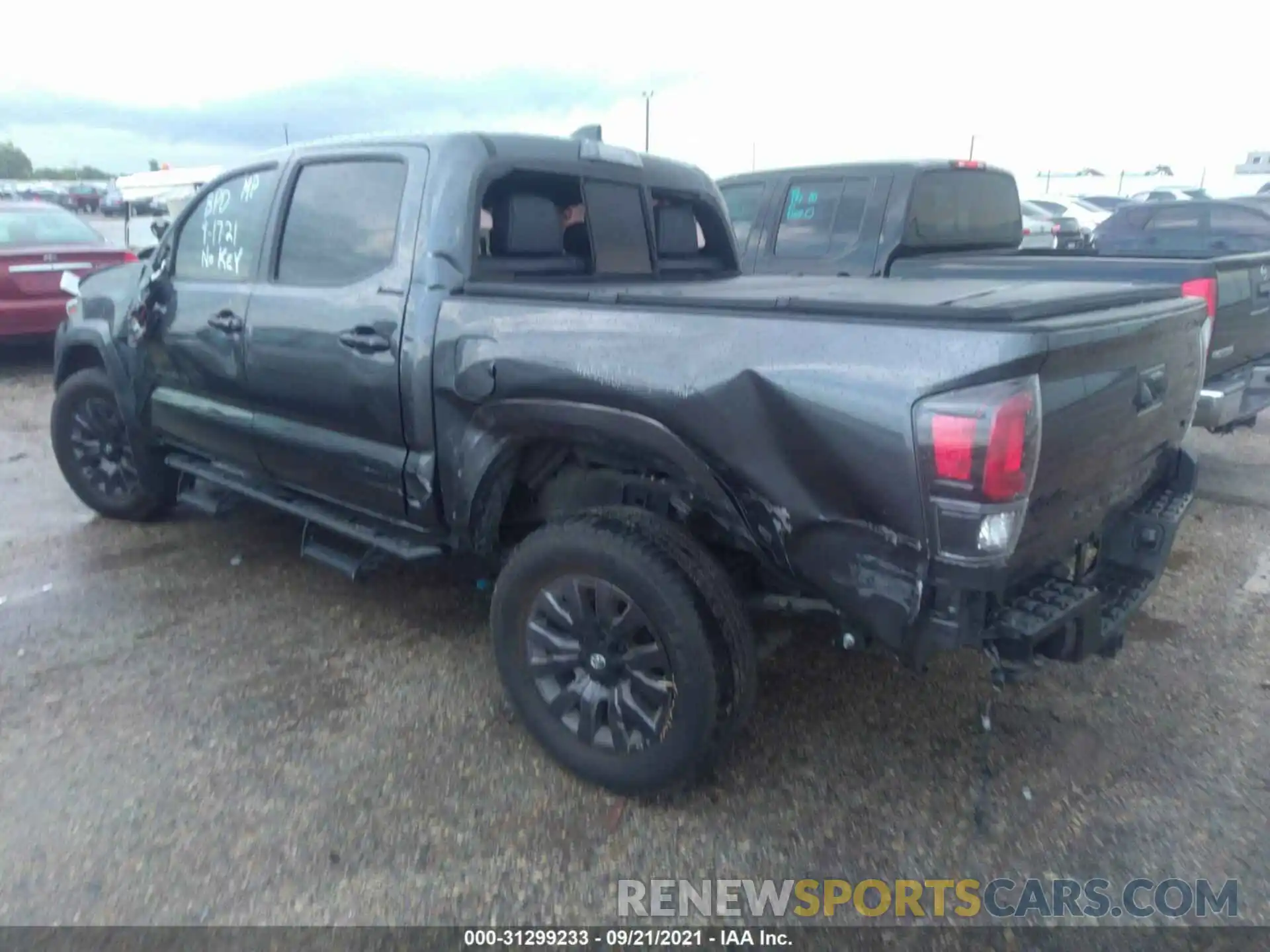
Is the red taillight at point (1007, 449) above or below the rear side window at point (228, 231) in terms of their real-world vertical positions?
below

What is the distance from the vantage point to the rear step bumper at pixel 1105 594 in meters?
2.31

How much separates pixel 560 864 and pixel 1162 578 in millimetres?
3234

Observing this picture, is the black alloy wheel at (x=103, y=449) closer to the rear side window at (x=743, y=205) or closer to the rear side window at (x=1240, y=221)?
the rear side window at (x=743, y=205)

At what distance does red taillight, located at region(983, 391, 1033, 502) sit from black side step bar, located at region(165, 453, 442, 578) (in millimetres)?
1999

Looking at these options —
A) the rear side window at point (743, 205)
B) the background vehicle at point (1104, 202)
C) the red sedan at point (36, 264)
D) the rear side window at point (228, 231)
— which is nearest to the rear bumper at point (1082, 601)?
the rear side window at point (228, 231)

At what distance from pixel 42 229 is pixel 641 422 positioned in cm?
904

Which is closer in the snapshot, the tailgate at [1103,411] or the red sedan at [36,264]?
the tailgate at [1103,411]

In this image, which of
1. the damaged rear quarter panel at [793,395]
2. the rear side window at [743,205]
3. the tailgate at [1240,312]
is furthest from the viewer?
the rear side window at [743,205]

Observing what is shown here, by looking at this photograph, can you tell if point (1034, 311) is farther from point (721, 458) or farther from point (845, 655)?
point (845, 655)

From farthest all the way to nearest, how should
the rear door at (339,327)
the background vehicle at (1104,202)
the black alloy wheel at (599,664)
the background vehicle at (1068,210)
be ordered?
the background vehicle at (1104,202) → the background vehicle at (1068,210) → the rear door at (339,327) → the black alloy wheel at (599,664)

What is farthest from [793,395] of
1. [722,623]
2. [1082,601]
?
[1082,601]

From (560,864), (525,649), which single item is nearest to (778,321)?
(525,649)

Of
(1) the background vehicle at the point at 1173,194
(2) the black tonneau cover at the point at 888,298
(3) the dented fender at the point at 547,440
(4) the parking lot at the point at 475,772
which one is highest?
(2) the black tonneau cover at the point at 888,298

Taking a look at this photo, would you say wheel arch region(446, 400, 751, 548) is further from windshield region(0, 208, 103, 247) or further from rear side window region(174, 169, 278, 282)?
windshield region(0, 208, 103, 247)
